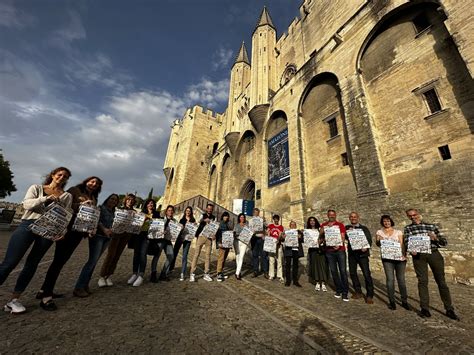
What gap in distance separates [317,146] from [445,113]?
6015mm

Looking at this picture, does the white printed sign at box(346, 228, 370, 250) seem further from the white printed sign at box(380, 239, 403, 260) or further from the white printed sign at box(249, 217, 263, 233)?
the white printed sign at box(249, 217, 263, 233)

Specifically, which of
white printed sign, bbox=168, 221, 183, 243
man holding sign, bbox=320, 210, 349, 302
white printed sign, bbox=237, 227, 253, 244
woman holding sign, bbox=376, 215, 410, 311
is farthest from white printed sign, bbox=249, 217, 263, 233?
woman holding sign, bbox=376, 215, 410, 311

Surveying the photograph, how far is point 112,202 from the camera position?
439cm

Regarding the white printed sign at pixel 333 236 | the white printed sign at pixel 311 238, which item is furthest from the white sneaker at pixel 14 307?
the white printed sign at pixel 311 238

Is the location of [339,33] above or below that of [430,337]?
above

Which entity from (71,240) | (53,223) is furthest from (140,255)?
(53,223)

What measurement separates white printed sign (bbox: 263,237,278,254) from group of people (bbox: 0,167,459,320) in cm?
19

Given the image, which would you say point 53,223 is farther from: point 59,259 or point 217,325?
point 217,325

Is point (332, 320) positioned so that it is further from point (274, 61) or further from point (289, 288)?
point (274, 61)

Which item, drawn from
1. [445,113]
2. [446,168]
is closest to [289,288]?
[446,168]

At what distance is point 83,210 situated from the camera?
3318 millimetres

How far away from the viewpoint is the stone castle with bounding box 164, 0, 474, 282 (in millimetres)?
7102

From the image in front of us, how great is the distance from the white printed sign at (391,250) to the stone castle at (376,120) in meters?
4.43

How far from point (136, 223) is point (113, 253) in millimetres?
738
